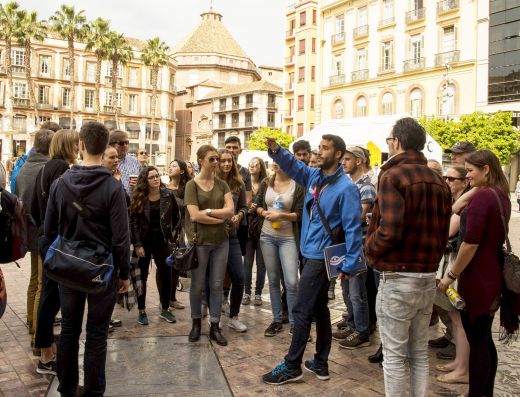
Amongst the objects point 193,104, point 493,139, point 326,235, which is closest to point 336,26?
point 493,139

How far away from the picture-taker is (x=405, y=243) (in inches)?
122

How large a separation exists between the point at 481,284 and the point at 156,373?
2.71 meters

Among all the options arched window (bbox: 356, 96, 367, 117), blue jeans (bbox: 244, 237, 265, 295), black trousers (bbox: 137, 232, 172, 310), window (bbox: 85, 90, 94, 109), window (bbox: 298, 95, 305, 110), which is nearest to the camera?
black trousers (bbox: 137, 232, 172, 310)

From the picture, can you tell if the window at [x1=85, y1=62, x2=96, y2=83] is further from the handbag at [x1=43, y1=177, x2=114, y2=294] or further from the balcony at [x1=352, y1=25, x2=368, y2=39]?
the handbag at [x1=43, y1=177, x2=114, y2=294]

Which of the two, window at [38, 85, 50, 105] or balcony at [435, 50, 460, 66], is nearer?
balcony at [435, 50, 460, 66]

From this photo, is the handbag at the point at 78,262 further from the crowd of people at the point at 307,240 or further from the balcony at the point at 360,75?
the balcony at the point at 360,75

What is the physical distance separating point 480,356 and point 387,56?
1480 inches

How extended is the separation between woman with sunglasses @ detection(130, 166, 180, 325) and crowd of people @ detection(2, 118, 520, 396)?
0.05 feet

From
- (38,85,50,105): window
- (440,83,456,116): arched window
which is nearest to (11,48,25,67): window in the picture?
(38,85,50,105): window

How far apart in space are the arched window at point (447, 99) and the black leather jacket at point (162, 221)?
98.2 feet

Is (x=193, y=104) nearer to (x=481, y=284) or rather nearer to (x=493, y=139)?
(x=493, y=139)

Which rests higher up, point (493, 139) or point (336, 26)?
point (336, 26)

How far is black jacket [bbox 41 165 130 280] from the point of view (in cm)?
337

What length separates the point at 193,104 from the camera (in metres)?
74.4
